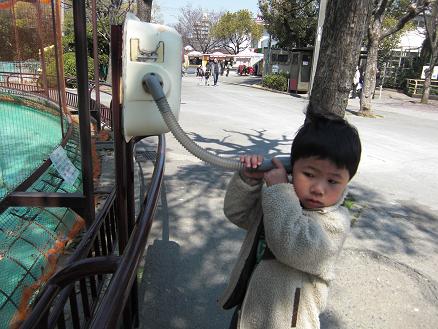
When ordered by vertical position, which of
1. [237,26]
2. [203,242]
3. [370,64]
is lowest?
[203,242]

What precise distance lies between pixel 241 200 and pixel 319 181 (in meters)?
0.32

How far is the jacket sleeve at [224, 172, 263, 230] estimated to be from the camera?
5.09 feet

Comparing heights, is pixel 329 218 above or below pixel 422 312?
above

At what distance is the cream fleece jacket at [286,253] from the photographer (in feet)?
4.44

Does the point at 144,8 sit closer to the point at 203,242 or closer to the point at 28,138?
the point at 28,138

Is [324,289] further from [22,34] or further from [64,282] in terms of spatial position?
[22,34]

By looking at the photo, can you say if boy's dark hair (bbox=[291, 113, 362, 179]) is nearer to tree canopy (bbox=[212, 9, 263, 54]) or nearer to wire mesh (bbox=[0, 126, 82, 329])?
wire mesh (bbox=[0, 126, 82, 329])

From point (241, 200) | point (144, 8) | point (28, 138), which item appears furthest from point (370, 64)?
point (241, 200)

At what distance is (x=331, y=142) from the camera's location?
4.53 ft

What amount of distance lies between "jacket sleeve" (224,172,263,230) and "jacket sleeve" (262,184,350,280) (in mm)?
144

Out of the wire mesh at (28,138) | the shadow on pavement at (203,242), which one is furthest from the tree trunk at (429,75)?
the wire mesh at (28,138)

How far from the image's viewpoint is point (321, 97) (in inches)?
166

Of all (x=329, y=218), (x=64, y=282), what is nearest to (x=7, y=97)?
(x=64, y=282)

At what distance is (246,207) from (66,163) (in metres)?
1.34
